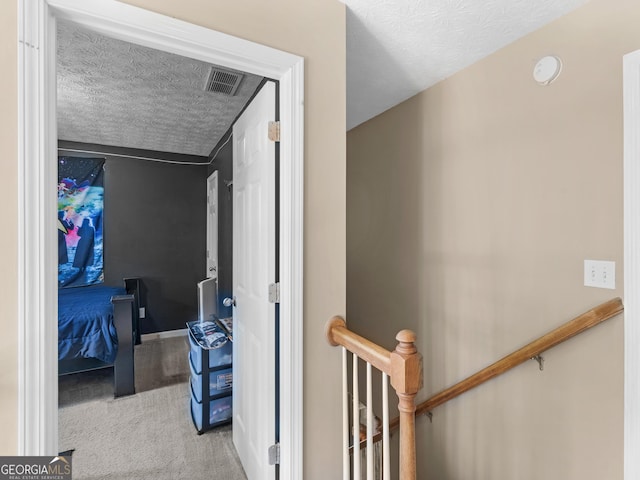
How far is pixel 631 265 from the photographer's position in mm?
1358

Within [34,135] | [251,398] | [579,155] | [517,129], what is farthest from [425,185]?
[34,135]

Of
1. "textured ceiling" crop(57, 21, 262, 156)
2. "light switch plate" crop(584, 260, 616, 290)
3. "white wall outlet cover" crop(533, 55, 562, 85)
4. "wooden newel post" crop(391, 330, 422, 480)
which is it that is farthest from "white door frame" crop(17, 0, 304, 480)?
"light switch plate" crop(584, 260, 616, 290)

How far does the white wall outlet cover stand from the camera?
5.25 feet

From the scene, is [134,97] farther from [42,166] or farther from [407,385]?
[407,385]

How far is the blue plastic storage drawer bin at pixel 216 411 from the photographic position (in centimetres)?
224

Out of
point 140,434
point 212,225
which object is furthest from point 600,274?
point 212,225

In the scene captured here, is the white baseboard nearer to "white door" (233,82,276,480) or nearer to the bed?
the bed

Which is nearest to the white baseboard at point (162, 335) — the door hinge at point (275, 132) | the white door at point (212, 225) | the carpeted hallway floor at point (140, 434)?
the white door at point (212, 225)

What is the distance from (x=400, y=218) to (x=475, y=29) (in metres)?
1.30

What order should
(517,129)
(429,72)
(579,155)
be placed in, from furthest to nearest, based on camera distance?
(429,72) < (517,129) < (579,155)

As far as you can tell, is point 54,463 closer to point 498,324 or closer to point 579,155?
point 498,324

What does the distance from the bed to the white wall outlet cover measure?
10.5 ft

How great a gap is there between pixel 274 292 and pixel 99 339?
6.66 ft

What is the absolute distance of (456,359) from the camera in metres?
2.16
